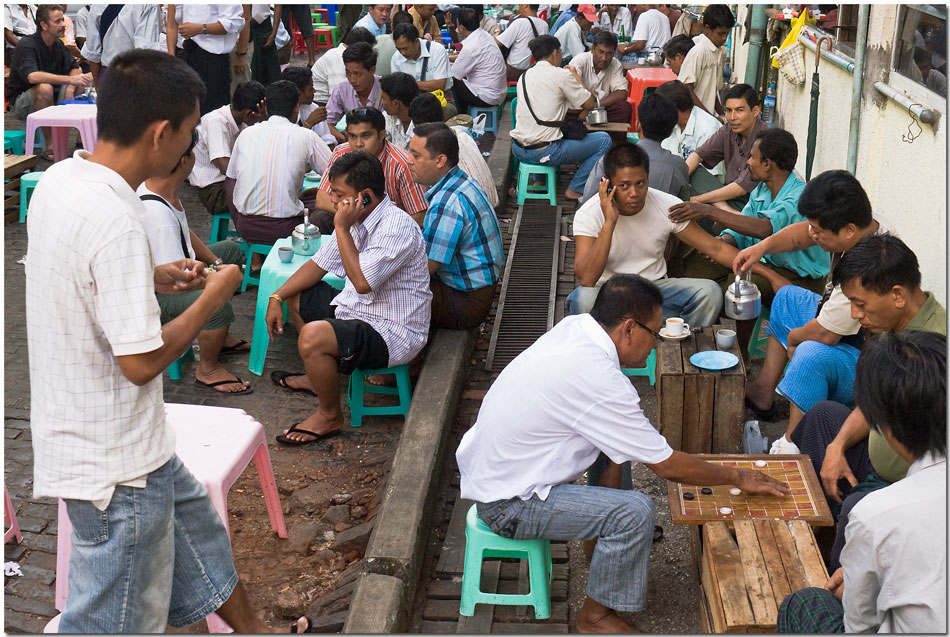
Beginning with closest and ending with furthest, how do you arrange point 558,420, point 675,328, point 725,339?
point 558,420
point 725,339
point 675,328

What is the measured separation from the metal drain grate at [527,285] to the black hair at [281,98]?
199 cm

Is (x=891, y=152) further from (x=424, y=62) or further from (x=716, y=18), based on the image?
(x=424, y=62)

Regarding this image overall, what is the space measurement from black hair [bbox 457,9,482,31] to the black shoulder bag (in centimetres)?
391

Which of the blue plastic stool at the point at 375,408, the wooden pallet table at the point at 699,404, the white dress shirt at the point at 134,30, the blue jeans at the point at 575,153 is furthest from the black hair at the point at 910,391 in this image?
the white dress shirt at the point at 134,30

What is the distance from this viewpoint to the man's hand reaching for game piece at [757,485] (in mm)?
3471

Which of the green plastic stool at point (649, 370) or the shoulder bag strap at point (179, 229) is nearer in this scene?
the shoulder bag strap at point (179, 229)

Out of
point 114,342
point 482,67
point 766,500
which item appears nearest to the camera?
point 114,342

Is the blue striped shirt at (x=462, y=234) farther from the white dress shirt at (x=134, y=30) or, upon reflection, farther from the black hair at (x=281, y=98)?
the white dress shirt at (x=134, y=30)

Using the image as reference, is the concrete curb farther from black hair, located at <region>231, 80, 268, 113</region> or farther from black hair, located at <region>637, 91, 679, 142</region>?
black hair, located at <region>231, 80, 268, 113</region>

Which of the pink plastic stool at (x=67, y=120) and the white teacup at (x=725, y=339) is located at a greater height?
the pink plastic stool at (x=67, y=120)

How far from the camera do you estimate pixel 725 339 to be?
4.51 metres

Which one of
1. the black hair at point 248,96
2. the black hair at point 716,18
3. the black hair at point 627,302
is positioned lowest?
the black hair at point 627,302

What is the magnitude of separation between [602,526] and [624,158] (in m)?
2.31

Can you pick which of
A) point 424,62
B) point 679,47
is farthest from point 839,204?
point 424,62
